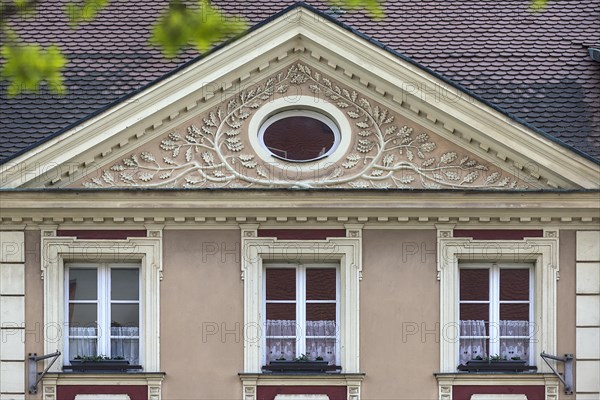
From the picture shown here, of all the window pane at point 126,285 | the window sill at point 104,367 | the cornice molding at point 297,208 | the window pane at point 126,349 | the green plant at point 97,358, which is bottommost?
the window sill at point 104,367

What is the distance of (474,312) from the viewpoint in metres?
20.3

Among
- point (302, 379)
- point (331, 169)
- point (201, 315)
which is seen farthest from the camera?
point (331, 169)

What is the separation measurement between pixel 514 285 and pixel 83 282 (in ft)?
19.9

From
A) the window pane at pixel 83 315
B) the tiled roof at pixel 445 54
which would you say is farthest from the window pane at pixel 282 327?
the tiled roof at pixel 445 54

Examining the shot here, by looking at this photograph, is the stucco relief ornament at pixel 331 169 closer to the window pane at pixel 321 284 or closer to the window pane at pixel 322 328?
the window pane at pixel 321 284

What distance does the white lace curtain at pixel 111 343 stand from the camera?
797 inches

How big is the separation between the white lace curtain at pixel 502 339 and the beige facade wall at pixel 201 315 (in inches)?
124

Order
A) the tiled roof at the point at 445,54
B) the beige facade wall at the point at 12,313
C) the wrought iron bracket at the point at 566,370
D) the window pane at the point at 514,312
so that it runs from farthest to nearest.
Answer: the tiled roof at the point at 445,54 → the window pane at the point at 514,312 → the beige facade wall at the point at 12,313 → the wrought iron bracket at the point at 566,370

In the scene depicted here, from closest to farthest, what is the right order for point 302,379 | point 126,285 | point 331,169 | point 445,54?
point 302,379 → point 331,169 → point 126,285 → point 445,54

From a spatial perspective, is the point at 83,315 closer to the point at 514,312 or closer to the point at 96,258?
the point at 96,258

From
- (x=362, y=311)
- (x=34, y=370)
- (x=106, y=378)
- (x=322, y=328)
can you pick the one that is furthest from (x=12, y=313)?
(x=362, y=311)

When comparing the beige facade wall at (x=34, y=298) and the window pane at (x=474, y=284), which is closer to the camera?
the beige facade wall at (x=34, y=298)

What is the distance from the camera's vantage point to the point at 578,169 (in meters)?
19.8

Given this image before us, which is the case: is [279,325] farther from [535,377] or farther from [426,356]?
[535,377]
